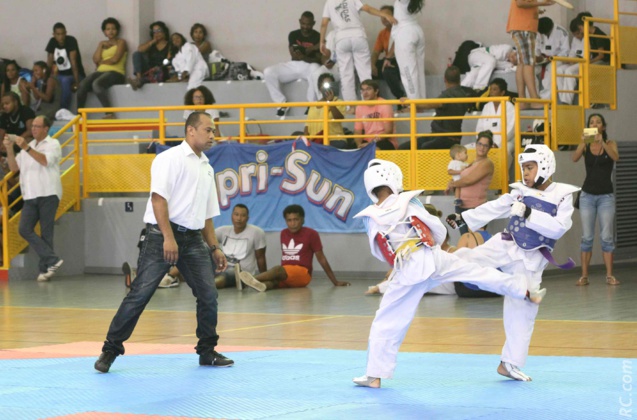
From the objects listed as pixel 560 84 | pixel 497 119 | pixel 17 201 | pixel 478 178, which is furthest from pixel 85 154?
pixel 560 84

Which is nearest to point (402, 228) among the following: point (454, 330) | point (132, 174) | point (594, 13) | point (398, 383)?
point (398, 383)

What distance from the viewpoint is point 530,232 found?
898 centimetres

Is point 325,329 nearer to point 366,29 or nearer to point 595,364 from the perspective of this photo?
point 595,364

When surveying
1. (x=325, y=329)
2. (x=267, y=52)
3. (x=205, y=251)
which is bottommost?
(x=325, y=329)

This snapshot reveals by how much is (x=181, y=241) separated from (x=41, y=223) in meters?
10.5

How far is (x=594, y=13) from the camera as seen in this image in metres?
21.7

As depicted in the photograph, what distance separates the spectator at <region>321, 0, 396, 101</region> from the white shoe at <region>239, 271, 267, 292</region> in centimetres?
584

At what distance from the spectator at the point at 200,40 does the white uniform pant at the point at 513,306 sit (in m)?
16.6

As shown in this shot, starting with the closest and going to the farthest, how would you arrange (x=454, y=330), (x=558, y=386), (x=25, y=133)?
(x=558, y=386)
(x=454, y=330)
(x=25, y=133)

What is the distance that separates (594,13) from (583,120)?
10.7 feet

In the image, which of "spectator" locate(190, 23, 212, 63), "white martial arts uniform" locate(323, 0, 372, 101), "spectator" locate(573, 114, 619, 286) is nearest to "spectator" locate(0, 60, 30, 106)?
"spectator" locate(190, 23, 212, 63)

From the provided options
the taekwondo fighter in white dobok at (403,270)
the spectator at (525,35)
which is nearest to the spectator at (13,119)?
the spectator at (525,35)

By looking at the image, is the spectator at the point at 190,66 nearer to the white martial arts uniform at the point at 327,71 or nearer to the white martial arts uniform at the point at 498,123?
the white martial arts uniform at the point at 327,71

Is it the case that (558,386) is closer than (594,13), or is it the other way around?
(558,386)
